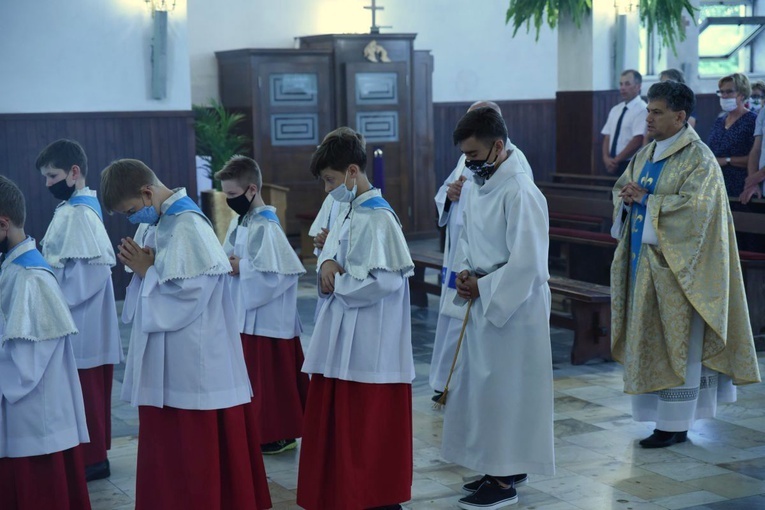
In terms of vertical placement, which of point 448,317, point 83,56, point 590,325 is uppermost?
point 83,56

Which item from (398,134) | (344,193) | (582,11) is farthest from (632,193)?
(398,134)

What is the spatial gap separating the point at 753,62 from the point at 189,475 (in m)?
14.1

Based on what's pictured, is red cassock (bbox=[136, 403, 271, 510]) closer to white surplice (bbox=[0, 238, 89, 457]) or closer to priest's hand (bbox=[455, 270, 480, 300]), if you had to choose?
white surplice (bbox=[0, 238, 89, 457])

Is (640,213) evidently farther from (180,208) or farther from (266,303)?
(180,208)

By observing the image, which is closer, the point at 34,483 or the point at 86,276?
the point at 34,483

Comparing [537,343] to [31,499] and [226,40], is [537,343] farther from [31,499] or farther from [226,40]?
[226,40]

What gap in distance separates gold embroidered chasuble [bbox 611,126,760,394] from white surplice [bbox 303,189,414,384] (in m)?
1.54

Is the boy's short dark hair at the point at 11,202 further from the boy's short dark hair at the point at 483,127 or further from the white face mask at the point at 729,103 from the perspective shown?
the white face mask at the point at 729,103

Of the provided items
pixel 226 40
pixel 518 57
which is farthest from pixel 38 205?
pixel 518 57

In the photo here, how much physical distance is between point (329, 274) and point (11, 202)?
1172 millimetres

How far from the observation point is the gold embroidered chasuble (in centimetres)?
506

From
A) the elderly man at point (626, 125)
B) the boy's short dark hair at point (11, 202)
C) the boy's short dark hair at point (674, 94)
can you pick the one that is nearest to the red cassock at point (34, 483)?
the boy's short dark hair at point (11, 202)

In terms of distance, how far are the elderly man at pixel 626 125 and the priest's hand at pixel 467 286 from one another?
591 cm

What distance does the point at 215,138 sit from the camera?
11.2 meters
